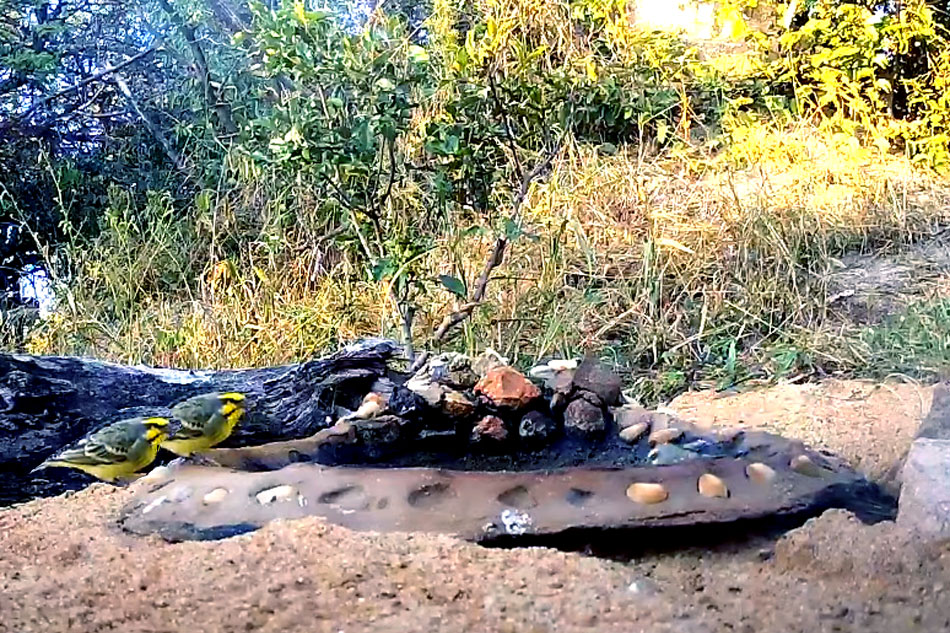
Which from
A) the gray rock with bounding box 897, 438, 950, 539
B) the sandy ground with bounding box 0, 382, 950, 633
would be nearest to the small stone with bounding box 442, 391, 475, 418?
the sandy ground with bounding box 0, 382, 950, 633

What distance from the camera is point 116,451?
1320mm

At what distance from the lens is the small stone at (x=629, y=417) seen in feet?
4.53

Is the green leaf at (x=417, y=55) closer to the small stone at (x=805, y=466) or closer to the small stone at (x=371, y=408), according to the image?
the small stone at (x=371, y=408)

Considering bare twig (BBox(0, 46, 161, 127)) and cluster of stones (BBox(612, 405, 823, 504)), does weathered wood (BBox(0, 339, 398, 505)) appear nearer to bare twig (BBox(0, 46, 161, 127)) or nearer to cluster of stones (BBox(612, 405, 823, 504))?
cluster of stones (BBox(612, 405, 823, 504))

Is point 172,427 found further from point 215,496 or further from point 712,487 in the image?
point 712,487

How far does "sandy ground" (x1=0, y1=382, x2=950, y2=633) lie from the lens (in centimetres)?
76

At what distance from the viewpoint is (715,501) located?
1047 millimetres

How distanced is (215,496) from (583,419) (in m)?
0.53

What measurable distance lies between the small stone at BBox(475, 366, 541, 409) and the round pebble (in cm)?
17

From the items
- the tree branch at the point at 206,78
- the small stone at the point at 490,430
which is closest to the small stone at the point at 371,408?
the small stone at the point at 490,430

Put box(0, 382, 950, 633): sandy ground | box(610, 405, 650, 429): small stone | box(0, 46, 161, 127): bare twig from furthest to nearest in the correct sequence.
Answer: box(0, 46, 161, 127): bare twig
box(610, 405, 650, 429): small stone
box(0, 382, 950, 633): sandy ground

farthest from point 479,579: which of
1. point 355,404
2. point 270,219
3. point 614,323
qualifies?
point 270,219

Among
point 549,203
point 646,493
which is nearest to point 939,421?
point 646,493

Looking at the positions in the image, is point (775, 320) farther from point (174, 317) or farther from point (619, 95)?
point (174, 317)
